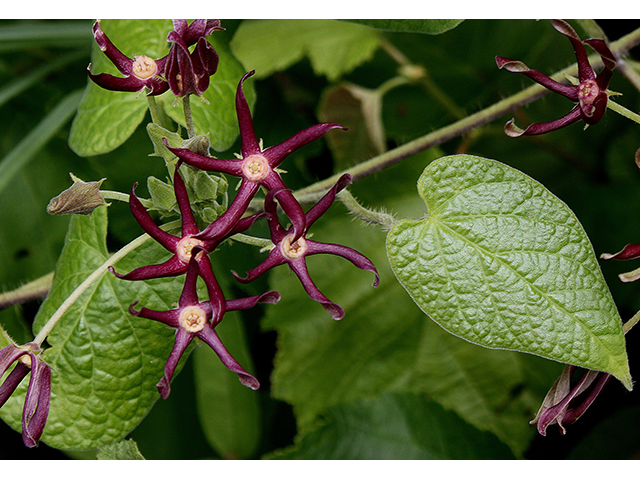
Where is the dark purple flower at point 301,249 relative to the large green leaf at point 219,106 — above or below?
below

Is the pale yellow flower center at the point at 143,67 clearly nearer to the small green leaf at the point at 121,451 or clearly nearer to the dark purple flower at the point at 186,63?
the dark purple flower at the point at 186,63

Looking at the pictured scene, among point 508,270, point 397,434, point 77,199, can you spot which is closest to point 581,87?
point 508,270

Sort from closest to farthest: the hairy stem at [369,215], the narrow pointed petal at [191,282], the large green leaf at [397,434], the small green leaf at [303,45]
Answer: the narrow pointed petal at [191,282] → the hairy stem at [369,215] → the large green leaf at [397,434] → the small green leaf at [303,45]

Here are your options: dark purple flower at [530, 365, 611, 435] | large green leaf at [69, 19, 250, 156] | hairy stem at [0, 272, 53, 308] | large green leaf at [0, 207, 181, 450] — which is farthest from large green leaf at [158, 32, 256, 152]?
dark purple flower at [530, 365, 611, 435]

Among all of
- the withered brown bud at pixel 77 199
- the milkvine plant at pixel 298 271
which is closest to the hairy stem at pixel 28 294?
the milkvine plant at pixel 298 271

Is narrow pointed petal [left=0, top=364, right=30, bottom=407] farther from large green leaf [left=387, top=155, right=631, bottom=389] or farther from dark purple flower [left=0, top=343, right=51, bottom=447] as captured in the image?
large green leaf [left=387, top=155, right=631, bottom=389]

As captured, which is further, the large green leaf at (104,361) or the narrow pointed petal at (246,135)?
the large green leaf at (104,361)

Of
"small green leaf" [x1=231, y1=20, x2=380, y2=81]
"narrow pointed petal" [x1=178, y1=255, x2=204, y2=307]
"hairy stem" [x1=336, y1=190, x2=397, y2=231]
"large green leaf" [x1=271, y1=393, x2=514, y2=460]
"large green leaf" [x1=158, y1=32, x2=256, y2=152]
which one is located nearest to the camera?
"narrow pointed petal" [x1=178, y1=255, x2=204, y2=307]

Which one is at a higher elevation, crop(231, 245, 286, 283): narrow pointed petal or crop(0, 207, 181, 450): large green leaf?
crop(231, 245, 286, 283): narrow pointed petal

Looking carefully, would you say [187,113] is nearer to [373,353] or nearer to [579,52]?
[579,52]

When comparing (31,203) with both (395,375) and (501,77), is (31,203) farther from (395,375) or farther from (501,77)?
(501,77)
